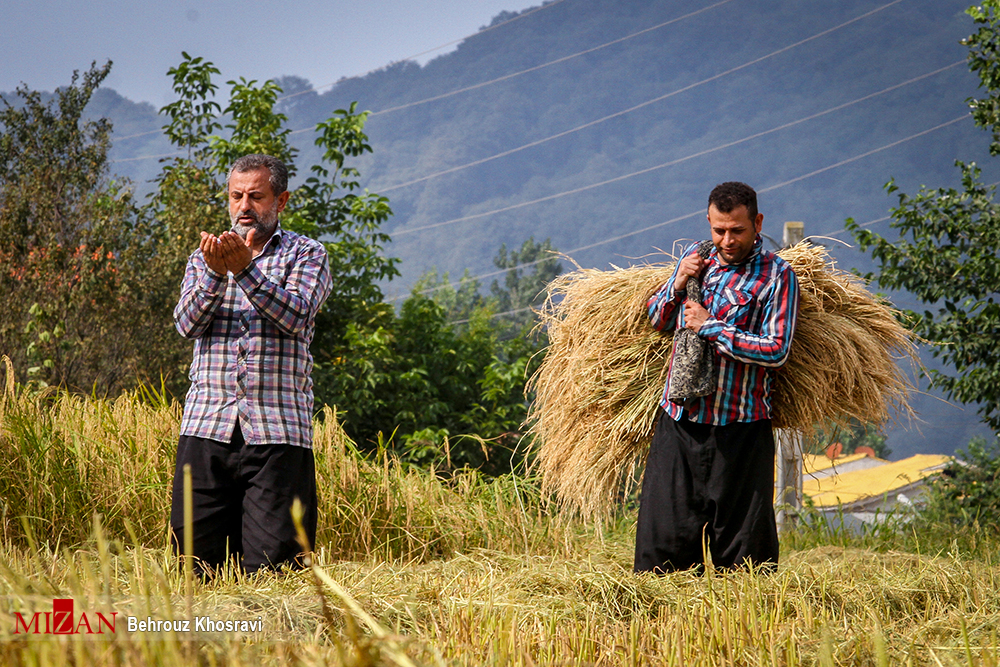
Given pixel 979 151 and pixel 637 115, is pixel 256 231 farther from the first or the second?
pixel 637 115

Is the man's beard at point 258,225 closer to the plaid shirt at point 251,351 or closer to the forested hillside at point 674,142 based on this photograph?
the plaid shirt at point 251,351

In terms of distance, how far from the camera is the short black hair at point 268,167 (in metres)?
2.70

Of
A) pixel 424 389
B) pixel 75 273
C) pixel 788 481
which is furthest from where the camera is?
pixel 424 389

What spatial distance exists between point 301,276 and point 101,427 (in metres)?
2.04

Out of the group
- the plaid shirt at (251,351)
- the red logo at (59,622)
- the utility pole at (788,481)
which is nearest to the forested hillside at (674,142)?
the utility pole at (788,481)

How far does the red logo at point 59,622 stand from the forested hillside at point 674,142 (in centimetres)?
14727

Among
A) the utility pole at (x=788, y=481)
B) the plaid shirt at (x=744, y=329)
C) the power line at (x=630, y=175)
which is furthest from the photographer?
the power line at (x=630, y=175)

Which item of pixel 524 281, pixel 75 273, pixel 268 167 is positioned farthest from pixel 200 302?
pixel 524 281

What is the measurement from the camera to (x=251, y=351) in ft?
8.59

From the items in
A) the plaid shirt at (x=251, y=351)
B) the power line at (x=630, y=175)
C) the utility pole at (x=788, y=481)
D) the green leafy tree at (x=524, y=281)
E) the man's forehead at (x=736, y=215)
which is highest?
the power line at (x=630, y=175)

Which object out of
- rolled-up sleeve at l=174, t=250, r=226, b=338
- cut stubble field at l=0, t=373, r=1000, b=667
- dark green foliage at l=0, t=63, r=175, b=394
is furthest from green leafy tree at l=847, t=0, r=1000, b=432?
dark green foliage at l=0, t=63, r=175, b=394

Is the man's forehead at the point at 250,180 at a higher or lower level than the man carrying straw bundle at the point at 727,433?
higher

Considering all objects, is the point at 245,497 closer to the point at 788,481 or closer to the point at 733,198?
the point at 733,198

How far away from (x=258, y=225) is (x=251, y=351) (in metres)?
0.43
